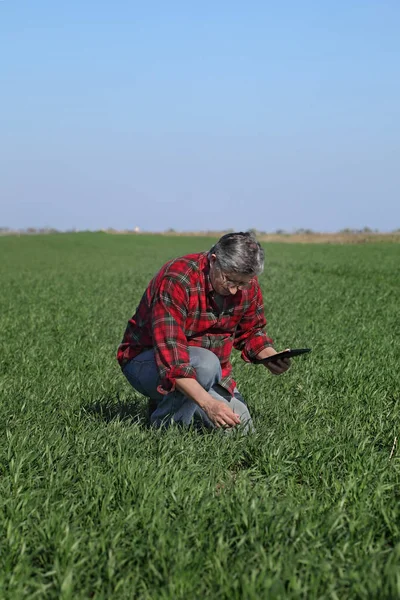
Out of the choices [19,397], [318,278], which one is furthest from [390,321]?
[318,278]

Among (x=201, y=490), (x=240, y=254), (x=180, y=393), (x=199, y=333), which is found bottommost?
(x=201, y=490)

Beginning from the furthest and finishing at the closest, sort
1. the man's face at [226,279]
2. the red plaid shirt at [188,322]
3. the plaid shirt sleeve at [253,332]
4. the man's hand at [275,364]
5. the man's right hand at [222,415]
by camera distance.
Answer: the plaid shirt sleeve at [253,332], the man's hand at [275,364], the red plaid shirt at [188,322], the man's face at [226,279], the man's right hand at [222,415]

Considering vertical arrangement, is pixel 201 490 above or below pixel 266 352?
below

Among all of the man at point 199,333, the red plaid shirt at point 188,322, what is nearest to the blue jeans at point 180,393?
the man at point 199,333

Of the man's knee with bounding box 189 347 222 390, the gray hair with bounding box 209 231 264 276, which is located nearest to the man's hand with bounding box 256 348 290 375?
the man's knee with bounding box 189 347 222 390

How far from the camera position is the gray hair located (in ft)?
15.5

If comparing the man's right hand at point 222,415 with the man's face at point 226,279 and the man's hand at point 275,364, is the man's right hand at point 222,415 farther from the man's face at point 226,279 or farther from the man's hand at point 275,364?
the man's hand at point 275,364

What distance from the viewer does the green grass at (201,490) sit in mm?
3316

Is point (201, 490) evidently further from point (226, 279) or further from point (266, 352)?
point (266, 352)

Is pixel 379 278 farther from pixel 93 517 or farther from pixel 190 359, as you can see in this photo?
pixel 93 517

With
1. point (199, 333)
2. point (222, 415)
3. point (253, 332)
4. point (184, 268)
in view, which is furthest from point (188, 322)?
point (222, 415)

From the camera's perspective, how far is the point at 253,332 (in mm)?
5797

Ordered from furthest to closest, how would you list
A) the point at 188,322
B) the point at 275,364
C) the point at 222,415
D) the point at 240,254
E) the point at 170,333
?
the point at 275,364, the point at 188,322, the point at 170,333, the point at 240,254, the point at 222,415

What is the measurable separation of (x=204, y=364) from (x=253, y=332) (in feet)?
2.40
